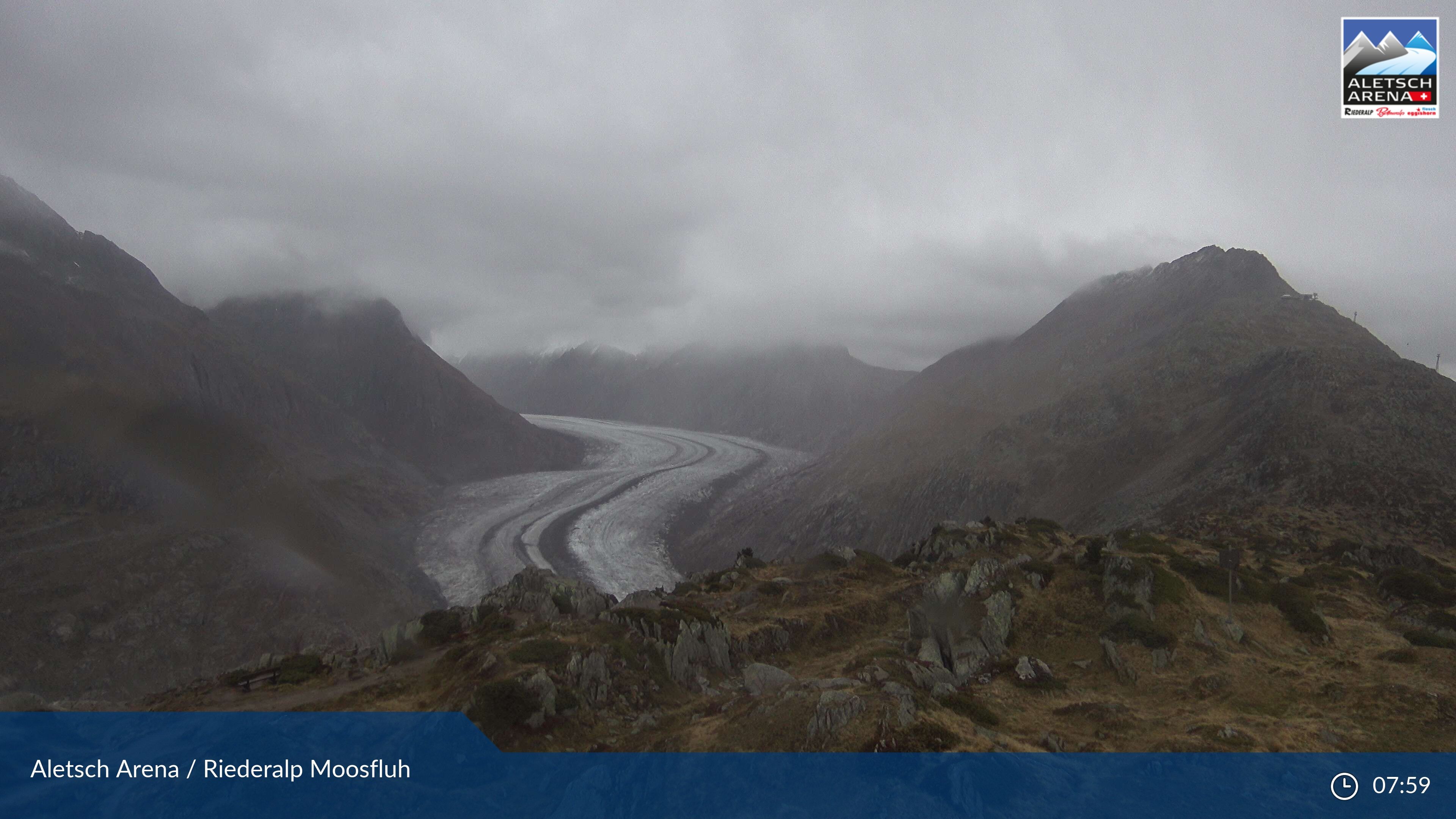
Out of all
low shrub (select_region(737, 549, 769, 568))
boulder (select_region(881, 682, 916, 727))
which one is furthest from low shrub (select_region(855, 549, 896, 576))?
boulder (select_region(881, 682, 916, 727))

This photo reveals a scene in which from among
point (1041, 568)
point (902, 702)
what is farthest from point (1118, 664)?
point (902, 702)

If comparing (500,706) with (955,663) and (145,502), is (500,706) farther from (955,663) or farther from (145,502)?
(145,502)

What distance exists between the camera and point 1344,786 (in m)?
17.8

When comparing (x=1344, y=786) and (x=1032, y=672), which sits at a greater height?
(x=1344, y=786)

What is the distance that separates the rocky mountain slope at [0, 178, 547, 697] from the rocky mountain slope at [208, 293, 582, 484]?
37.8m

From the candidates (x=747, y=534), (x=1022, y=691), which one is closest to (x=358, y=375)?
(x=747, y=534)

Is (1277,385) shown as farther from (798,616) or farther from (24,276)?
(24,276)

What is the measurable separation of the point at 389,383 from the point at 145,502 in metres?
93.0

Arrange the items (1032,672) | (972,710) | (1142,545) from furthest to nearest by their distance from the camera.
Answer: (1142,545) < (1032,672) < (972,710)

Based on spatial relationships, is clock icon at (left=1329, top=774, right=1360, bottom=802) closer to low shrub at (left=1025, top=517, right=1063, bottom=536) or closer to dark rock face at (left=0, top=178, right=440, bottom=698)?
low shrub at (left=1025, top=517, right=1063, bottom=536)

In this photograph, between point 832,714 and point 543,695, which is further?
point 543,695

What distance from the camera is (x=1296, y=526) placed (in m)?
51.4

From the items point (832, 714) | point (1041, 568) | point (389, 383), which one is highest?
point (389, 383)

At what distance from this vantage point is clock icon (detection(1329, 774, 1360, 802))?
57.3 feet
